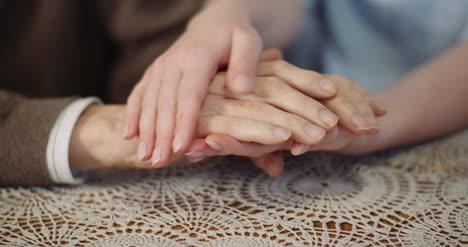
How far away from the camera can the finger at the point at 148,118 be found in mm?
514

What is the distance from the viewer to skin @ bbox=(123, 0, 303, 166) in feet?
1.67

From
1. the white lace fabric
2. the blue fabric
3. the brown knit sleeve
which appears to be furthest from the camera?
the blue fabric

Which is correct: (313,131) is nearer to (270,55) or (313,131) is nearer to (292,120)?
(292,120)

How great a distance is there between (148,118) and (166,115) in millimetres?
29

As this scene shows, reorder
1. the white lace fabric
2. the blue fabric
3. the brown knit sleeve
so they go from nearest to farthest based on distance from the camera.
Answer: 1. the white lace fabric
2. the brown knit sleeve
3. the blue fabric

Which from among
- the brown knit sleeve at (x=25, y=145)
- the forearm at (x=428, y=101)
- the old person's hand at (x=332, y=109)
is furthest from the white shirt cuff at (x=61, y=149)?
the forearm at (x=428, y=101)

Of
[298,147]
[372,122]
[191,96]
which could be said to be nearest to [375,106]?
[372,122]

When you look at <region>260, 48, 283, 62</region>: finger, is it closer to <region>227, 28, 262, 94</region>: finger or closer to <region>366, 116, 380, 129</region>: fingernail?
<region>227, 28, 262, 94</region>: finger

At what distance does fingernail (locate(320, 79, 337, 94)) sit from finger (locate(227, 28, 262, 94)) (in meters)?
0.09

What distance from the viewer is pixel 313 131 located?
Answer: 49 centimetres

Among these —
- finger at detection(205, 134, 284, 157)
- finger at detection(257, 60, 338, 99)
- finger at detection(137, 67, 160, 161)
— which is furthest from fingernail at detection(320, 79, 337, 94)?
finger at detection(137, 67, 160, 161)

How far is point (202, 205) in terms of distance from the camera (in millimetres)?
521

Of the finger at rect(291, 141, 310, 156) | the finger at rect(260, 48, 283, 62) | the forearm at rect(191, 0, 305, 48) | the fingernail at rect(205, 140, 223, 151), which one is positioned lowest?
the fingernail at rect(205, 140, 223, 151)

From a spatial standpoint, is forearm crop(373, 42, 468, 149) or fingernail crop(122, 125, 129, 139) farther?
forearm crop(373, 42, 468, 149)
